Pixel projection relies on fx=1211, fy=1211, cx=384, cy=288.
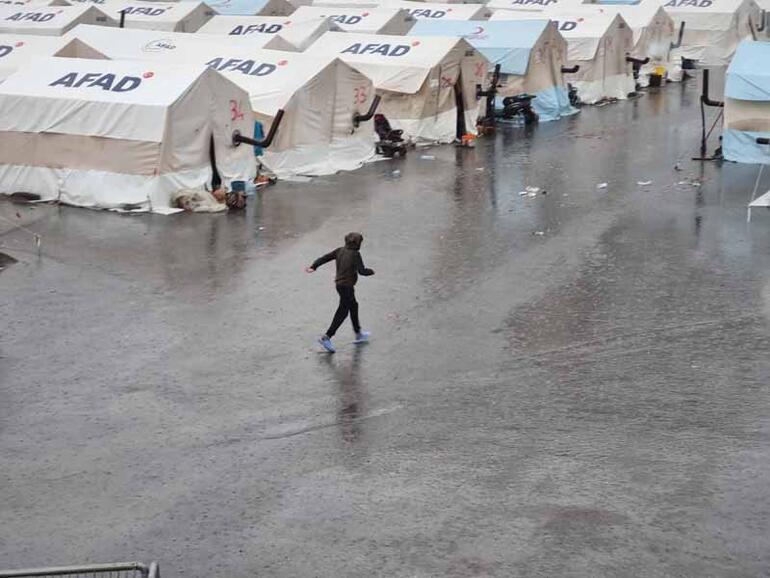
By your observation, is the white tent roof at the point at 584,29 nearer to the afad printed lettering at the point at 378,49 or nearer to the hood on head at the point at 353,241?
the afad printed lettering at the point at 378,49

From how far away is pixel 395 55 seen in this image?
3344 cm

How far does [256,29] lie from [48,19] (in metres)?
7.86

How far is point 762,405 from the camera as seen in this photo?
13.4m

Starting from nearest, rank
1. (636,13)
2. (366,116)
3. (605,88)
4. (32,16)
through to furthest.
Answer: (366,116) → (605,88) → (32,16) → (636,13)

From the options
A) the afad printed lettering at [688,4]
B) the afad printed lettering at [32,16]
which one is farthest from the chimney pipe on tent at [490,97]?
the afad printed lettering at [688,4]

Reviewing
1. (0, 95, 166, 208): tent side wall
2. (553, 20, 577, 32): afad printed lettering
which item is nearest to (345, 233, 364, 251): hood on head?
(0, 95, 166, 208): tent side wall

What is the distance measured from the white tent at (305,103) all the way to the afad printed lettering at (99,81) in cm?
344

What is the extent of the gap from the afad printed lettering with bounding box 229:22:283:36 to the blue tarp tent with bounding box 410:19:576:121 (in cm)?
573

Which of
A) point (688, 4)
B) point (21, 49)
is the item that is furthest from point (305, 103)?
point (688, 4)

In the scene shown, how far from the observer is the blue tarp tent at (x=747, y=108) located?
28469 millimetres

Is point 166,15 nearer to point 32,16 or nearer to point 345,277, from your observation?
point 32,16

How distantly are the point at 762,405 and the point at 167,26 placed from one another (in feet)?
121

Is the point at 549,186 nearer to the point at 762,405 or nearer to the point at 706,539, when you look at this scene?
the point at 762,405

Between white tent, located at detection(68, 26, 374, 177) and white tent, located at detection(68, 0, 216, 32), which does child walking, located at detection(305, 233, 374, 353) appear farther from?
white tent, located at detection(68, 0, 216, 32)
